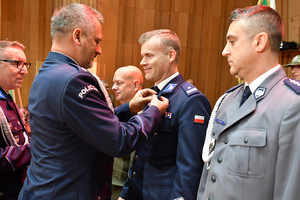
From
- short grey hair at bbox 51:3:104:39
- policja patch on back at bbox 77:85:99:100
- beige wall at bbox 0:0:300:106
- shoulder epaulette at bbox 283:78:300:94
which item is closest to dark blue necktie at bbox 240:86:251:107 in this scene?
shoulder epaulette at bbox 283:78:300:94

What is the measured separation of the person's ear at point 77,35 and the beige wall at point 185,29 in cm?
322

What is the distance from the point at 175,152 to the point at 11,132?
1.19 m

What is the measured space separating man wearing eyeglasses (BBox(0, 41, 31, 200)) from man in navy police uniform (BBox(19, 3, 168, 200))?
Answer: 12.9 inches

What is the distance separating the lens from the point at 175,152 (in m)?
2.08

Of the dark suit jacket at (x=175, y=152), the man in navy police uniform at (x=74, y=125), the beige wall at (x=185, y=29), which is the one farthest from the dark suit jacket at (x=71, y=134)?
the beige wall at (x=185, y=29)

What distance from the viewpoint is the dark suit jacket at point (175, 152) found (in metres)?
1.93

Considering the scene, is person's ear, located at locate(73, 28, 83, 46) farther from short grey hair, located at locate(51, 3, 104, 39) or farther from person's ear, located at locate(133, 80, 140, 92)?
person's ear, located at locate(133, 80, 140, 92)

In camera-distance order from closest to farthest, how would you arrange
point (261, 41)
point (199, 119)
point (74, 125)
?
1. point (261, 41)
2. point (74, 125)
3. point (199, 119)

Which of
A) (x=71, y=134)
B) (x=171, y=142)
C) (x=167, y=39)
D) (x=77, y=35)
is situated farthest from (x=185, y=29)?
(x=71, y=134)

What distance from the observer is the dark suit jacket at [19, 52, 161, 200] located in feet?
5.41

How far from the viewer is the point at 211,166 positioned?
1.57 metres

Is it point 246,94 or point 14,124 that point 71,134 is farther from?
point 246,94

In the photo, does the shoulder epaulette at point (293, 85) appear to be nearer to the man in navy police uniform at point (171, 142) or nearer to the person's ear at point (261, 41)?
the person's ear at point (261, 41)

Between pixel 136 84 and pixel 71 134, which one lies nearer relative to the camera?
pixel 71 134
